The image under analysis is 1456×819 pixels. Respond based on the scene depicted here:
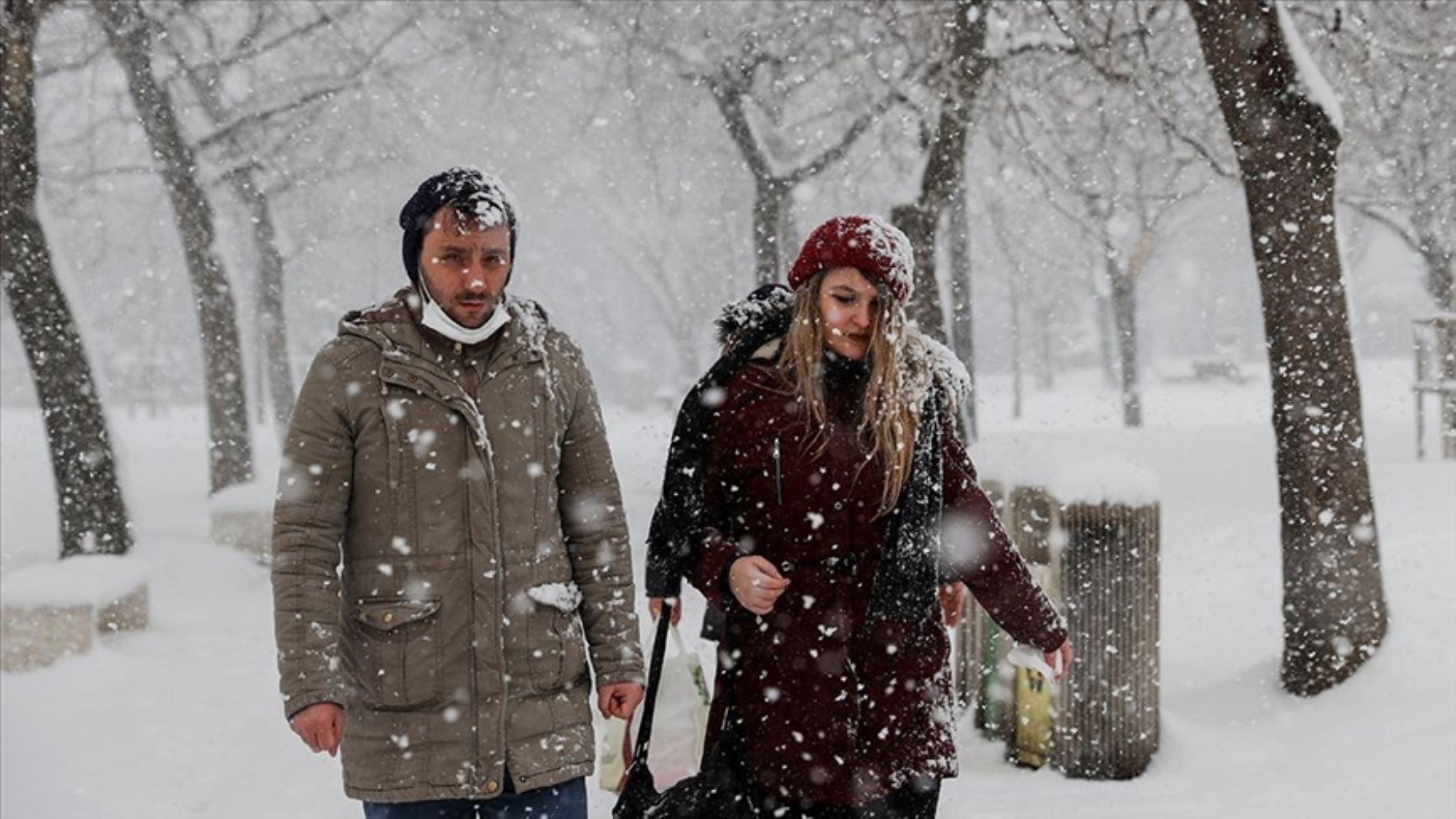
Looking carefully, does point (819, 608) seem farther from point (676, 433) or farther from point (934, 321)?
point (934, 321)

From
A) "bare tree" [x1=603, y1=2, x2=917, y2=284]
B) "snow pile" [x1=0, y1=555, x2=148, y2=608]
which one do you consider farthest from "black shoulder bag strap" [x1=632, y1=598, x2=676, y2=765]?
"bare tree" [x1=603, y1=2, x2=917, y2=284]

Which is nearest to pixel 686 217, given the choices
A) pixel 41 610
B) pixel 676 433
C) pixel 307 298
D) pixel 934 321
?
pixel 307 298

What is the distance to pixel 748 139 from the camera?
15.0m

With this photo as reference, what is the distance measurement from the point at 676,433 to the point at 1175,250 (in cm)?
4574

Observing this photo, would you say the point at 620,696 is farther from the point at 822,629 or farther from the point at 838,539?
the point at 838,539

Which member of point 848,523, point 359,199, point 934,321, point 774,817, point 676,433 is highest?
point 359,199

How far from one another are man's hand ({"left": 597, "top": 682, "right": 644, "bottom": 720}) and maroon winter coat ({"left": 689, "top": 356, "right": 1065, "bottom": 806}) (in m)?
0.29

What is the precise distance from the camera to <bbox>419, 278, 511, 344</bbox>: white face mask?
302 cm

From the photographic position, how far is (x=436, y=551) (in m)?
2.98

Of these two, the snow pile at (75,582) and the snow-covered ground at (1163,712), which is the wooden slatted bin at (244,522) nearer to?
the snow-covered ground at (1163,712)

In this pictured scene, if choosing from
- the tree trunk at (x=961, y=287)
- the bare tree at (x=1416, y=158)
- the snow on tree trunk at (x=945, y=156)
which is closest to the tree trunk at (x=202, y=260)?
the snow on tree trunk at (x=945, y=156)

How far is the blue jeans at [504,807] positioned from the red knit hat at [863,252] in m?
1.33

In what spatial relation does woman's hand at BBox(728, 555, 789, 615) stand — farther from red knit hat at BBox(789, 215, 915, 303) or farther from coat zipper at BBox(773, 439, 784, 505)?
red knit hat at BBox(789, 215, 915, 303)

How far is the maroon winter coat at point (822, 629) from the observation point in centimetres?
329
